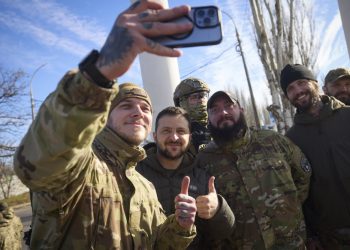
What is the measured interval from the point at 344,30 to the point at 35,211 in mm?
7064

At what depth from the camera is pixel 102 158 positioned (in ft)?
5.41

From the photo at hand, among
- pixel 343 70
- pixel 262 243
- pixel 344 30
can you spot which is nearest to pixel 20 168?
pixel 262 243

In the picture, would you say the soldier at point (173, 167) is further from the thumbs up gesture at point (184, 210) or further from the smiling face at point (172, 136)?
the thumbs up gesture at point (184, 210)

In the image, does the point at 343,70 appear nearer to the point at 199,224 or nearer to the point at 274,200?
the point at 274,200

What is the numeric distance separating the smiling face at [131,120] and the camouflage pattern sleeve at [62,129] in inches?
29.8

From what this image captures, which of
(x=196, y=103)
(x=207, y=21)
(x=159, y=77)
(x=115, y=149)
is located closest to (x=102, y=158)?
(x=115, y=149)

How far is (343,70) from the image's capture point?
377cm

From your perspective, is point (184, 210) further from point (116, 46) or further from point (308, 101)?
point (308, 101)

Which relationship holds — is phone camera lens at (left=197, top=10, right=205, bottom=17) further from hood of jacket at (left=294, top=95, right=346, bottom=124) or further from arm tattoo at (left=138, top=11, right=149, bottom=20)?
hood of jacket at (left=294, top=95, right=346, bottom=124)

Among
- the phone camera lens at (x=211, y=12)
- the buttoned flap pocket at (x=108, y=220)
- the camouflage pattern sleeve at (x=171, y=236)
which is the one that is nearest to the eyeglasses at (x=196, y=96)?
the camouflage pattern sleeve at (x=171, y=236)

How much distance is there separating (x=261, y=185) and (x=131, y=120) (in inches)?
48.4

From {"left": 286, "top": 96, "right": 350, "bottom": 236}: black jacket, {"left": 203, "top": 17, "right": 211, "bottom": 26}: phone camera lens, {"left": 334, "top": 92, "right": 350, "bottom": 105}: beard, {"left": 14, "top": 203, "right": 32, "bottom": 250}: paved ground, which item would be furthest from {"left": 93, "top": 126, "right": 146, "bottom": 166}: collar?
{"left": 14, "top": 203, "right": 32, "bottom": 250}: paved ground

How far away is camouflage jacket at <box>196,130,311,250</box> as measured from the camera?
7.66 ft

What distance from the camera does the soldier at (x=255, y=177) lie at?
2.34 metres
